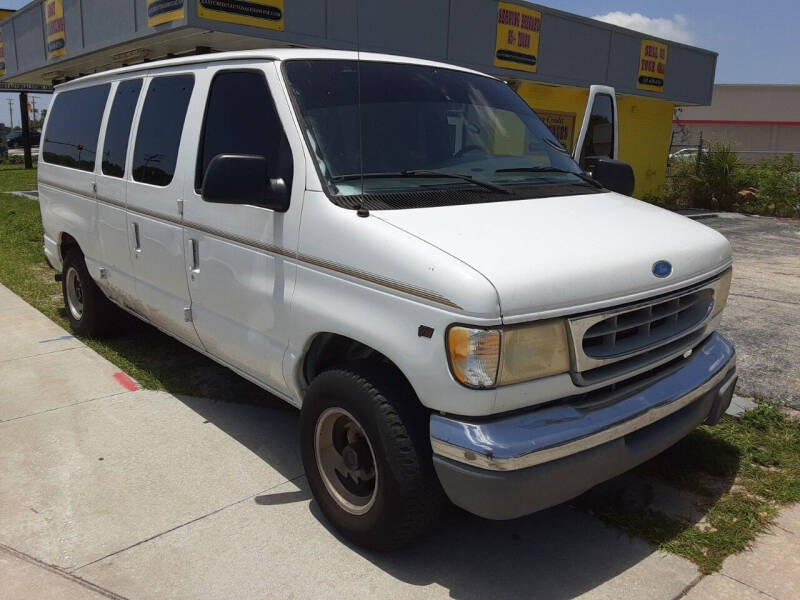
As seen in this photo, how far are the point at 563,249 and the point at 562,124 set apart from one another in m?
15.1

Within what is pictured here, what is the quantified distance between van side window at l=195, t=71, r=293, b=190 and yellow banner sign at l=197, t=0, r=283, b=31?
6.00 meters

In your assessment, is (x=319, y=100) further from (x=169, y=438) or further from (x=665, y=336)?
(x=169, y=438)

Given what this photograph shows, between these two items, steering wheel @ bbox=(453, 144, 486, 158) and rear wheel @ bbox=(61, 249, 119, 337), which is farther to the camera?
rear wheel @ bbox=(61, 249, 119, 337)

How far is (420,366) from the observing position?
2615mm

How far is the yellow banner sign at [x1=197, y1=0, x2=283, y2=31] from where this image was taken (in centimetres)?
912

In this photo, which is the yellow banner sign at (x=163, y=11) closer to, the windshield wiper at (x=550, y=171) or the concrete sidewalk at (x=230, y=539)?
the concrete sidewalk at (x=230, y=539)

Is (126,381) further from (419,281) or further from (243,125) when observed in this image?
(419,281)

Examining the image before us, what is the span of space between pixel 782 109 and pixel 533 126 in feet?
180

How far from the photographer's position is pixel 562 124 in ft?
55.6

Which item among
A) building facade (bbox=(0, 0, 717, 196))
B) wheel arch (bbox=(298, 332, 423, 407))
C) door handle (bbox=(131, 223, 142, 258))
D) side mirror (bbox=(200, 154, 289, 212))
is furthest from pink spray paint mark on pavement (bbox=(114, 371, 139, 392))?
building facade (bbox=(0, 0, 717, 196))

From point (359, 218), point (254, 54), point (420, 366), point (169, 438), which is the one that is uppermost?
point (254, 54)

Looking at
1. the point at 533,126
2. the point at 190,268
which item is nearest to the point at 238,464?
the point at 190,268

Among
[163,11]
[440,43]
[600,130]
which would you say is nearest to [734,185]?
[440,43]

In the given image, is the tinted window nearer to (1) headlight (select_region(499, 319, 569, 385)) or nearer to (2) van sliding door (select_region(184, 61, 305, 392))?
(2) van sliding door (select_region(184, 61, 305, 392))
